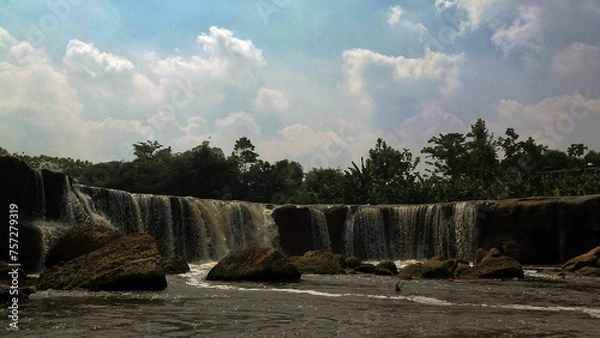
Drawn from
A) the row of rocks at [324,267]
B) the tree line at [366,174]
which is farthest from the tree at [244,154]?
the row of rocks at [324,267]

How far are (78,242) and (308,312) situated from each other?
25.8 feet

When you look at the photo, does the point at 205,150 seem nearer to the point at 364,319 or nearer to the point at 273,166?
the point at 273,166

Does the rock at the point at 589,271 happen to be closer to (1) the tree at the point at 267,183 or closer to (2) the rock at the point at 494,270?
(2) the rock at the point at 494,270

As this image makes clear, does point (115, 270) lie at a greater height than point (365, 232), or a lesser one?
lesser

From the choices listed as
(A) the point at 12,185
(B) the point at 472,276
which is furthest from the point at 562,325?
(A) the point at 12,185

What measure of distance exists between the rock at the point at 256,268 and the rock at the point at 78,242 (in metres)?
3.05

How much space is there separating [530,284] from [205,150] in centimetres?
4248

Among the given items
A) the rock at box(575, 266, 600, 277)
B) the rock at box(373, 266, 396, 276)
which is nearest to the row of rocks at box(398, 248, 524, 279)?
the rock at box(373, 266, 396, 276)

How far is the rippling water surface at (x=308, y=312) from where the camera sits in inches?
305

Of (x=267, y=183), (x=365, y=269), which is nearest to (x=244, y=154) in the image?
(x=267, y=183)

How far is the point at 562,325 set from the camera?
8.70 m

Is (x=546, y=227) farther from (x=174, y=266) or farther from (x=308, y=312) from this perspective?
(x=308, y=312)

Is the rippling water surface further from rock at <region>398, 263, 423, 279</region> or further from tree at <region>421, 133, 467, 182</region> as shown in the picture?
tree at <region>421, 133, 467, 182</region>

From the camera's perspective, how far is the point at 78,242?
50.1 feet
